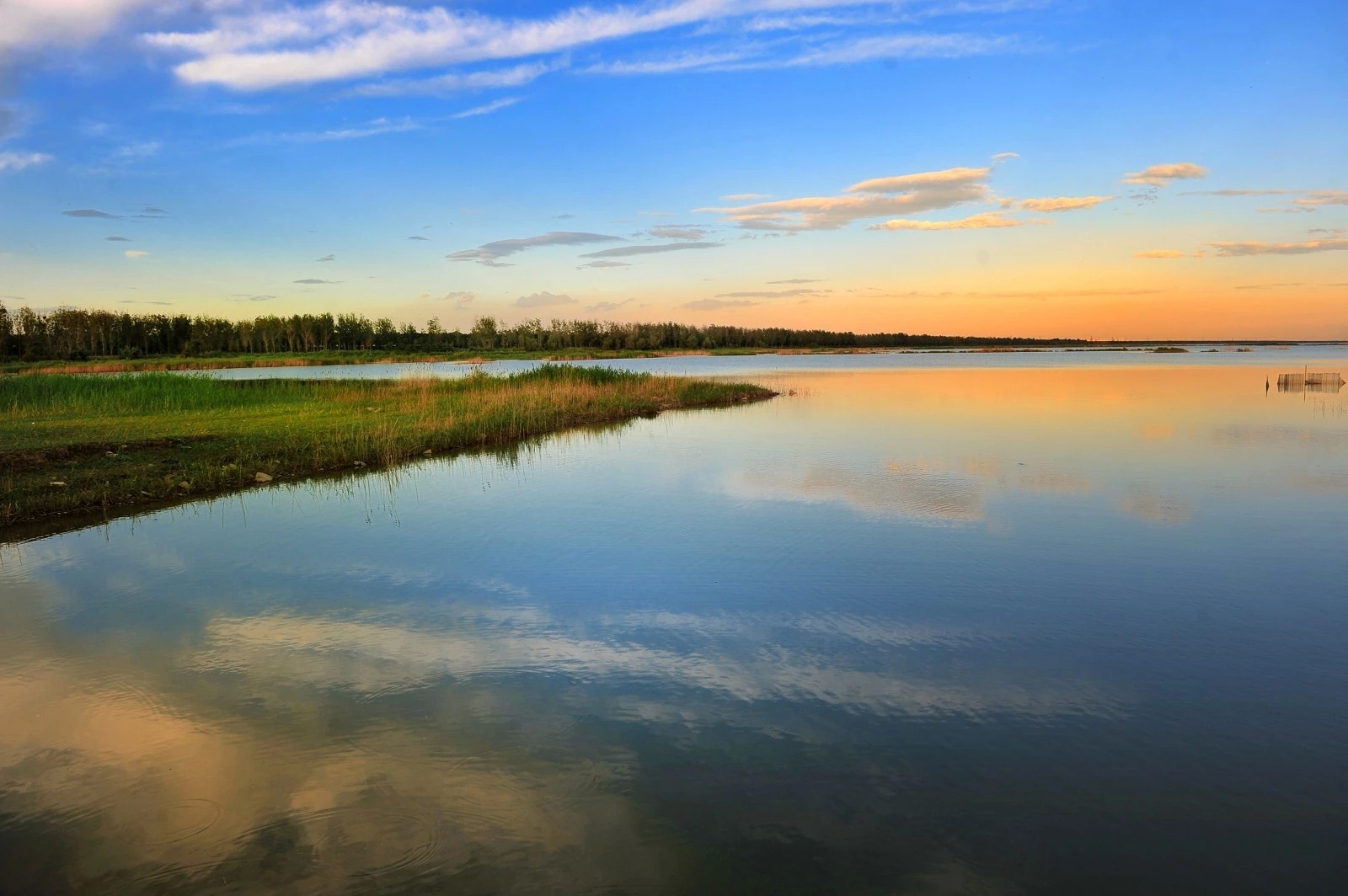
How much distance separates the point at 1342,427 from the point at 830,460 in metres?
18.0

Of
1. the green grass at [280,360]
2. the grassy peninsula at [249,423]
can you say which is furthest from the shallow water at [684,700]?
the green grass at [280,360]

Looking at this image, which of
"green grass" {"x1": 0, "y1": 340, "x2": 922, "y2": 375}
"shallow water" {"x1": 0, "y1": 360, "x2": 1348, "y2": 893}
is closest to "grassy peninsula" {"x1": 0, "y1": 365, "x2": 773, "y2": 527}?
"shallow water" {"x1": 0, "y1": 360, "x2": 1348, "y2": 893}

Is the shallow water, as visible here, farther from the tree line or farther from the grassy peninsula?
the tree line

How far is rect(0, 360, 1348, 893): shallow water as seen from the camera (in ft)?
15.1

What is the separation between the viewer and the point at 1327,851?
4586 millimetres

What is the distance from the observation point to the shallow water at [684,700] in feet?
15.1

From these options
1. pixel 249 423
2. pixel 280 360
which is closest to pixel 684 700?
pixel 249 423

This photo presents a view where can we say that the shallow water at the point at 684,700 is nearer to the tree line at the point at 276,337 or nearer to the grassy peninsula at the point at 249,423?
the grassy peninsula at the point at 249,423

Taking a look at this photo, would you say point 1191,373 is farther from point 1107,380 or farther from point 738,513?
point 738,513

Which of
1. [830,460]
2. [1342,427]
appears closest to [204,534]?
[830,460]

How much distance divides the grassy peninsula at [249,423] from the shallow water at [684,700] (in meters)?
2.54

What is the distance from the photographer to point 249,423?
24578 millimetres

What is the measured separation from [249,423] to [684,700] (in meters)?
22.4

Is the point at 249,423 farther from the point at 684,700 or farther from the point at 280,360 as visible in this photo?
the point at 280,360
